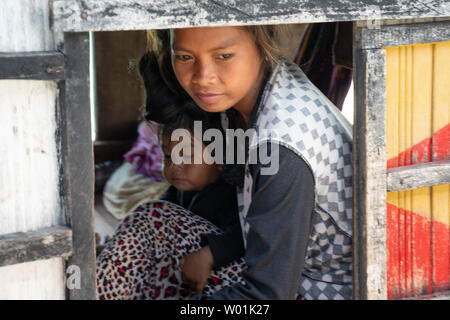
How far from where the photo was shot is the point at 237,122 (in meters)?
2.56

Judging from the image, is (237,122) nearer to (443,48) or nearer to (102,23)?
(443,48)

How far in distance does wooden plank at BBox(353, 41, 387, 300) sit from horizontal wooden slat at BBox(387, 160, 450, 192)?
46 millimetres

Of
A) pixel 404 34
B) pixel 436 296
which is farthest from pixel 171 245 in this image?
pixel 404 34

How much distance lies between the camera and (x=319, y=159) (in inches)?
74.2

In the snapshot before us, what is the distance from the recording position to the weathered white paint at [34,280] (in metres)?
1.53

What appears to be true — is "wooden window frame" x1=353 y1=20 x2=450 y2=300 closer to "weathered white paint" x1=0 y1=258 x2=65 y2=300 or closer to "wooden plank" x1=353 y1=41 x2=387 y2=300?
"wooden plank" x1=353 y1=41 x2=387 y2=300

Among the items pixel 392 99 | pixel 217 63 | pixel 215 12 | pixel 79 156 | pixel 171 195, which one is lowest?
pixel 171 195

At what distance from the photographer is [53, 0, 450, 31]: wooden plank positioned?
1419 millimetres

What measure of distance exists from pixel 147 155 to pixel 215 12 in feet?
9.13

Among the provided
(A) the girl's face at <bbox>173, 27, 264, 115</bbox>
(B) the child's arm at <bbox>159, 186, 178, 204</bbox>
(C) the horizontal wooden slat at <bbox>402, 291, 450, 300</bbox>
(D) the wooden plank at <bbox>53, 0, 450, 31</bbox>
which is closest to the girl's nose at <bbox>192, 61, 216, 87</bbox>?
(A) the girl's face at <bbox>173, 27, 264, 115</bbox>

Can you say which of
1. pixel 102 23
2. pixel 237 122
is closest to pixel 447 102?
pixel 237 122

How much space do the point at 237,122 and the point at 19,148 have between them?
1.23 m

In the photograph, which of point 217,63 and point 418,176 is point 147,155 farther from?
point 418,176

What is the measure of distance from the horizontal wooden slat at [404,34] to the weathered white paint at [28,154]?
0.92 metres
